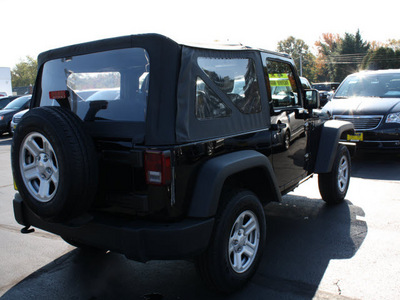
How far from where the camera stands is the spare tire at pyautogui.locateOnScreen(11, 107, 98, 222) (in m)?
2.51

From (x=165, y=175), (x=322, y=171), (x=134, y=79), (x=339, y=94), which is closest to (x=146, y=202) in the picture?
(x=165, y=175)

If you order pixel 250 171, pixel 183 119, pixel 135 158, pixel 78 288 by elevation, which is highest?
pixel 183 119

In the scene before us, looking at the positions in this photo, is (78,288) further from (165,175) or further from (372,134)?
(372,134)

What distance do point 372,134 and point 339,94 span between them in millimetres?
1642

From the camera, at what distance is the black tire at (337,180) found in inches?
192

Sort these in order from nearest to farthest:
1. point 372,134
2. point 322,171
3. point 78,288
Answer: point 78,288 → point 322,171 → point 372,134

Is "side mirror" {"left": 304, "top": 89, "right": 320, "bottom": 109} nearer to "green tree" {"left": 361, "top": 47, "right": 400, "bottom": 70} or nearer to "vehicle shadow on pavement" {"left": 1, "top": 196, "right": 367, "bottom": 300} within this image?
"vehicle shadow on pavement" {"left": 1, "top": 196, "right": 367, "bottom": 300}

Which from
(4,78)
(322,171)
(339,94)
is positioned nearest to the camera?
(322,171)

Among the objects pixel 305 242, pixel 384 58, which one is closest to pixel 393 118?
pixel 305 242

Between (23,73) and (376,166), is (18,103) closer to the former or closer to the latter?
(376,166)

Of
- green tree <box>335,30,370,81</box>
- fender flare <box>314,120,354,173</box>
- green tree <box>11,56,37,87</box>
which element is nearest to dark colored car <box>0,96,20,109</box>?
fender flare <box>314,120,354,173</box>

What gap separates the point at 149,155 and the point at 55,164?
0.66 m

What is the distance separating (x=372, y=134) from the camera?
24.3ft

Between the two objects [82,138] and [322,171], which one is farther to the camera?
[322,171]
